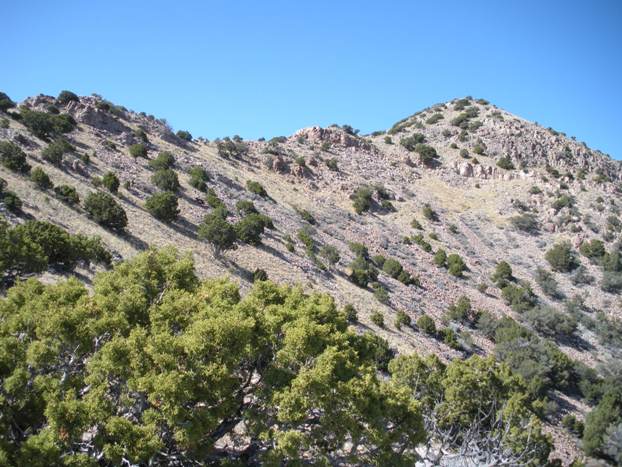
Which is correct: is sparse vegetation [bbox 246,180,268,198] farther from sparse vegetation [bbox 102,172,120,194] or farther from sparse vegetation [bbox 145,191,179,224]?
sparse vegetation [bbox 102,172,120,194]

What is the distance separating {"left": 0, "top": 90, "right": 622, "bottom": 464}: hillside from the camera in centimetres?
3070

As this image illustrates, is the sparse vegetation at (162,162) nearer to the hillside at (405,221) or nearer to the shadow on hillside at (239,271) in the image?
the hillside at (405,221)

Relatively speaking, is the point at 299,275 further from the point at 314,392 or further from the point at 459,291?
the point at 314,392

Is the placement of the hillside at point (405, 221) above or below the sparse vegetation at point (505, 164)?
below

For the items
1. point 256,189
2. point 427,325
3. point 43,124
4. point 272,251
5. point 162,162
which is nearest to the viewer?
point 427,325

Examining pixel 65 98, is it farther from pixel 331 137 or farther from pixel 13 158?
pixel 331 137

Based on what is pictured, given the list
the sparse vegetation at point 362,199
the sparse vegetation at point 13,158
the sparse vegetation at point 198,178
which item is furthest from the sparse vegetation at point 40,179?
the sparse vegetation at point 362,199

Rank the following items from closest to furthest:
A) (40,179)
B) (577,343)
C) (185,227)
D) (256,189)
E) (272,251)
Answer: (40,179) < (185,227) < (272,251) < (577,343) < (256,189)

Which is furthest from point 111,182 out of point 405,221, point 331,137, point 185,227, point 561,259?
point 561,259

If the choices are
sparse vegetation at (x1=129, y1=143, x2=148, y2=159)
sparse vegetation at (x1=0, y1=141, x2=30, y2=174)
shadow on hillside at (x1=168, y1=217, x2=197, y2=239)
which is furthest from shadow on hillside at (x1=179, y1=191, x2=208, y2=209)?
sparse vegetation at (x1=0, y1=141, x2=30, y2=174)

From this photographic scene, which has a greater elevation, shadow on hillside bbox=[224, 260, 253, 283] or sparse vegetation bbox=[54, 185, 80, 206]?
shadow on hillside bbox=[224, 260, 253, 283]

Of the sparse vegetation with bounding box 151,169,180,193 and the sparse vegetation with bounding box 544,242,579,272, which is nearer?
the sparse vegetation with bounding box 151,169,180,193

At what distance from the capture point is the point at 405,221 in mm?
51062

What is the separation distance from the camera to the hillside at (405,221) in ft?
101
